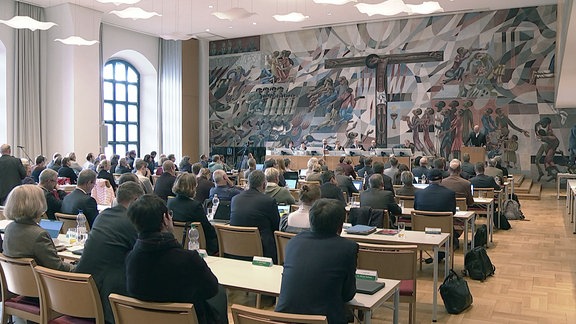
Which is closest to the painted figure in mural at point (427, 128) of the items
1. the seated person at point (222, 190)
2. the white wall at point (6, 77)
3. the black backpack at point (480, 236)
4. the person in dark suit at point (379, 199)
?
the black backpack at point (480, 236)

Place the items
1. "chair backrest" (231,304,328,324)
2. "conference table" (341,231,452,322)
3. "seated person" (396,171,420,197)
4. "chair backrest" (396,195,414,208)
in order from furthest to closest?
"chair backrest" (396,195,414,208), "seated person" (396,171,420,197), "conference table" (341,231,452,322), "chair backrest" (231,304,328,324)

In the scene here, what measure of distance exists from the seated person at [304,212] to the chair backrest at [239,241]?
310mm

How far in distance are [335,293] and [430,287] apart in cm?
352

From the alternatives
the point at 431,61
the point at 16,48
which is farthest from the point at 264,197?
the point at 431,61

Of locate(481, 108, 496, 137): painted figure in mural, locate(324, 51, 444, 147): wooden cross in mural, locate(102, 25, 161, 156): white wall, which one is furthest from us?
locate(102, 25, 161, 156): white wall

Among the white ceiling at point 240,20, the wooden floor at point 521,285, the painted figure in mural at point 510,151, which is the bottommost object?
the wooden floor at point 521,285

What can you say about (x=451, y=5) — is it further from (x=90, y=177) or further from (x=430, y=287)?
(x=90, y=177)

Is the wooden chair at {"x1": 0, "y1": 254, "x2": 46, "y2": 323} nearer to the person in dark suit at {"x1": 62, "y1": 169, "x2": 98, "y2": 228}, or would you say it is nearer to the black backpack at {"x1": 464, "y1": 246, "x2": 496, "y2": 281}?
the person in dark suit at {"x1": 62, "y1": 169, "x2": 98, "y2": 228}

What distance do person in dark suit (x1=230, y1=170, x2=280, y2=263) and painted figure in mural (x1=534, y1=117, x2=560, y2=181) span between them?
14.4 m

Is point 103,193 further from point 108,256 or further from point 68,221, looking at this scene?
point 108,256

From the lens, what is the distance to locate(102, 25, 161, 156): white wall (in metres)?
19.0

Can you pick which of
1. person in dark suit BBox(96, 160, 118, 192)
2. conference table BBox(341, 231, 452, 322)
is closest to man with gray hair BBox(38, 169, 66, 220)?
person in dark suit BBox(96, 160, 118, 192)

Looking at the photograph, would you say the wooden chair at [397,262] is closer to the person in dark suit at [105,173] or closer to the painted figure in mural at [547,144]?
the person in dark suit at [105,173]

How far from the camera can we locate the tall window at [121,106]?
A: 19.5 metres
